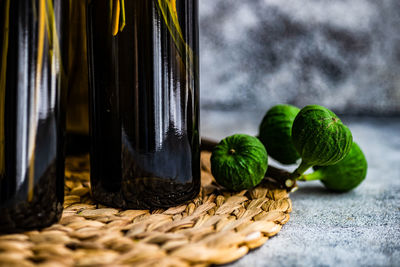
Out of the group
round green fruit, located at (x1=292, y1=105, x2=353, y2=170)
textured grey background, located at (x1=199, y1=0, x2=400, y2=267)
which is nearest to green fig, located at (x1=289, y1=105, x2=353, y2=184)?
round green fruit, located at (x1=292, y1=105, x2=353, y2=170)

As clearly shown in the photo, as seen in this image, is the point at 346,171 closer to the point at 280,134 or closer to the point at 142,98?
the point at 280,134

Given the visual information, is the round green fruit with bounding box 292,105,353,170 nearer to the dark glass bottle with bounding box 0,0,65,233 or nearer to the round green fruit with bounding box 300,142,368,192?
the round green fruit with bounding box 300,142,368,192

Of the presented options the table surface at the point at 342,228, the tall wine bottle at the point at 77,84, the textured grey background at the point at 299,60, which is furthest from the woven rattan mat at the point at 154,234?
the textured grey background at the point at 299,60

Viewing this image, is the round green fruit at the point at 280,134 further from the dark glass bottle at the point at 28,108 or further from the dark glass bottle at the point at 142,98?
the dark glass bottle at the point at 28,108

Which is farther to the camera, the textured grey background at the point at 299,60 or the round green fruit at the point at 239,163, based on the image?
the textured grey background at the point at 299,60

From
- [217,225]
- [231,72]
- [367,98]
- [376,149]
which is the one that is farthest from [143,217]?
[367,98]

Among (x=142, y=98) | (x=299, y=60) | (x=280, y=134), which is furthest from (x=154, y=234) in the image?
(x=299, y=60)
